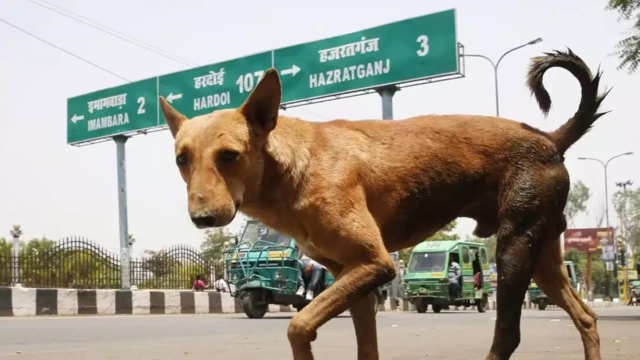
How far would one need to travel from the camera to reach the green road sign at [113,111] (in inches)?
997

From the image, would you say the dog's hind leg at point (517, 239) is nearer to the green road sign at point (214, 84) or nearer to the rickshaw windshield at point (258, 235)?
the rickshaw windshield at point (258, 235)

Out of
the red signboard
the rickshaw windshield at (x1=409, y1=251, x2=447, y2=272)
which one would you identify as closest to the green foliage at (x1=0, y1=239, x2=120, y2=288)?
the rickshaw windshield at (x1=409, y1=251, x2=447, y2=272)

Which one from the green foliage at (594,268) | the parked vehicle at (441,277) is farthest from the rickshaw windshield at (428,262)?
the green foliage at (594,268)

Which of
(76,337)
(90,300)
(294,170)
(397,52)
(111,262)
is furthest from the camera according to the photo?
(111,262)

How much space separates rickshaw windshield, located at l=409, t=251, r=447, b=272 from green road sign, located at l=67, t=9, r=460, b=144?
27.0 ft

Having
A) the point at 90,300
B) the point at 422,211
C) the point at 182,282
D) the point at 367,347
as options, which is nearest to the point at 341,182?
the point at 422,211

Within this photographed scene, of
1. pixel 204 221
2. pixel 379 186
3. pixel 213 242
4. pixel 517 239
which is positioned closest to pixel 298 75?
pixel 517 239

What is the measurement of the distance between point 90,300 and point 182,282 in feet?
20.6

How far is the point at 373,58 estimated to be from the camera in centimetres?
2064

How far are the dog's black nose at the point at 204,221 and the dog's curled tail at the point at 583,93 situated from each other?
2.28 metres

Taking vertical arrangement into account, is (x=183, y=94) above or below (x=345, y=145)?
above

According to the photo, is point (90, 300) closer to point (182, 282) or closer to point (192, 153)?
point (182, 282)

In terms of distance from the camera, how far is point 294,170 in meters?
4.04

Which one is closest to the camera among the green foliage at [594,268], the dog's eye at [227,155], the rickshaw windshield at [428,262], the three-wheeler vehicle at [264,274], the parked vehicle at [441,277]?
the dog's eye at [227,155]
